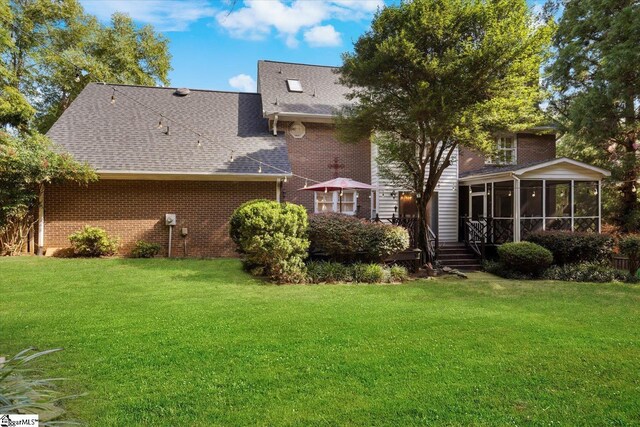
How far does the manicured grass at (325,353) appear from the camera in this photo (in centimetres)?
301

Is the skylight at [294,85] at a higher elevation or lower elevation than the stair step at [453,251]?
higher

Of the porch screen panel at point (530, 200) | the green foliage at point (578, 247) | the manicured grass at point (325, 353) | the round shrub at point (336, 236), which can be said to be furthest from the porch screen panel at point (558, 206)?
the round shrub at point (336, 236)

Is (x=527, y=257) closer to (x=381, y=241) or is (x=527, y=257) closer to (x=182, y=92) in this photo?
(x=381, y=241)

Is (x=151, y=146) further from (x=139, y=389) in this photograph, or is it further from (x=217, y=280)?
(x=139, y=389)

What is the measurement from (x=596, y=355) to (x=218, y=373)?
13.3 feet

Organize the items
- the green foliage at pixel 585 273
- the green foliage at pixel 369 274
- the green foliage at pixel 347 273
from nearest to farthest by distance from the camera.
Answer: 1. the green foliage at pixel 347 273
2. the green foliage at pixel 369 274
3. the green foliage at pixel 585 273

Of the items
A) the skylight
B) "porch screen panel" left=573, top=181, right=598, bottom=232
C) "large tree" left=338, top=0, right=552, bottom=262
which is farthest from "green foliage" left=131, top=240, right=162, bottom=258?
"porch screen panel" left=573, top=181, right=598, bottom=232

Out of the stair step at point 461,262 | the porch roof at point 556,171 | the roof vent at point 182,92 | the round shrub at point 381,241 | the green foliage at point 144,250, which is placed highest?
the roof vent at point 182,92

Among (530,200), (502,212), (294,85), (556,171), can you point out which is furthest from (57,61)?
(530,200)

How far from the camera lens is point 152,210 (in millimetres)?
12484

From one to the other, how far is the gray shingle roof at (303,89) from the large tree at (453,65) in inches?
136

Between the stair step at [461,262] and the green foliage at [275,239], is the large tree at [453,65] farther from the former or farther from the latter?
the green foliage at [275,239]

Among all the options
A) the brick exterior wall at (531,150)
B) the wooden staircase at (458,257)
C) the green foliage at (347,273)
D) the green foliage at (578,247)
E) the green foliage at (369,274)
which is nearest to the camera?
the green foliage at (347,273)

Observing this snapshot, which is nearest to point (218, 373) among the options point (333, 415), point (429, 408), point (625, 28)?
point (333, 415)
